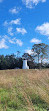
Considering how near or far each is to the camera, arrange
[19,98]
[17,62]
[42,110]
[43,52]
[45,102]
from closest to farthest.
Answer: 1. [42,110]
2. [45,102]
3. [19,98]
4. [43,52]
5. [17,62]

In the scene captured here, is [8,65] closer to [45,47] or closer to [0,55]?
[0,55]

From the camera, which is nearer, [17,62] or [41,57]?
[41,57]

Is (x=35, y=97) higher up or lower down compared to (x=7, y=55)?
lower down

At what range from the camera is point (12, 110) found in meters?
2.46

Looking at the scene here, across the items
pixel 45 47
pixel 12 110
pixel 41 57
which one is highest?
pixel 45 47

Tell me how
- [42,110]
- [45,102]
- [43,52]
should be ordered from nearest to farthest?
[42,110] < [45,102] < [43,52]

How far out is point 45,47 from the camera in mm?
32656

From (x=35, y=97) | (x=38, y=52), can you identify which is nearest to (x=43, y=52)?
(x=38, y=52)

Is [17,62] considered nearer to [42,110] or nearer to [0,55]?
[0,55]

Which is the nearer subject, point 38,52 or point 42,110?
point 42,110

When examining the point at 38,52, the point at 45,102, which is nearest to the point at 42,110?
the point at 45,102

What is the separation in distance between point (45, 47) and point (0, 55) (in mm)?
24696

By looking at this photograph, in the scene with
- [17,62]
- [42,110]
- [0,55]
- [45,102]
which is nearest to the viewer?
[42,110]

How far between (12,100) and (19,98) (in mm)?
275
